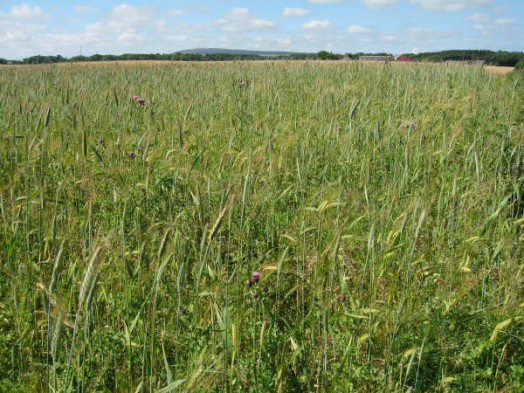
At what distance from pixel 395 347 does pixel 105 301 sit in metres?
1.04

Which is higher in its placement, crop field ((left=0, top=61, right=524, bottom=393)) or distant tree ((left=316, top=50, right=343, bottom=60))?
distant tree ((left=316, top=50, right=343, bottom=60))

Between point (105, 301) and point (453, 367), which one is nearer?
point (453, 367)

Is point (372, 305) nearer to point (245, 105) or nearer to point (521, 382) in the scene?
point (521, 382)

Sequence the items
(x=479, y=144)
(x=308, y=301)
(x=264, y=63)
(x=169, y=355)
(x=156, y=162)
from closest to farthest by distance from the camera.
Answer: (x=169, y=355)
(x=308, y=301)
(x=156, y=162)
(x=479, y=144)
(x=264, y=63)

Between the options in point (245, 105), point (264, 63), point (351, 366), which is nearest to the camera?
point (351, 366)

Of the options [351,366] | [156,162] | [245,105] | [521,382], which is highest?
[245,105]

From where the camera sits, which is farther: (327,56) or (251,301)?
(327,56)

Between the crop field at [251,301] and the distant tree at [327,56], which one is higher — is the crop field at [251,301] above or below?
below

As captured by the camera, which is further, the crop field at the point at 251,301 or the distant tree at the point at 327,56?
the distant tree at the point at 327,56

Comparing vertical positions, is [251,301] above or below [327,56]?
below

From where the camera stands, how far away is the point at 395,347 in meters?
1.47

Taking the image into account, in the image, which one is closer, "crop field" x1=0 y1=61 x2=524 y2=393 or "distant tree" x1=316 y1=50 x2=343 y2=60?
"crop field" x1=0 y1=61 x2=524 y2=393

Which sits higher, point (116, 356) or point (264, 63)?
point (264, 63)

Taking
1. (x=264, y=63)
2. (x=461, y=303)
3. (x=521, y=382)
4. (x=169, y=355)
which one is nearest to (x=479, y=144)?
(x=461, y=303)
